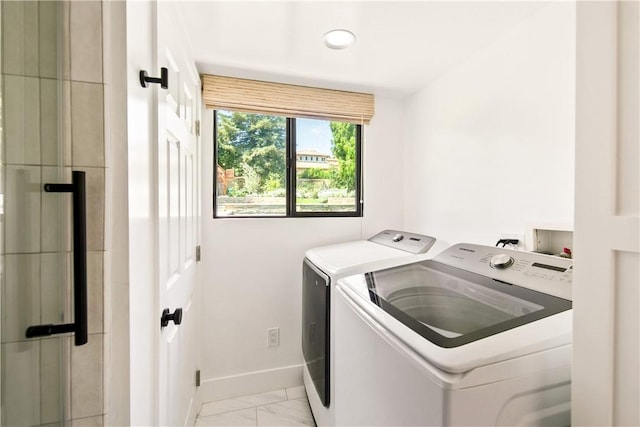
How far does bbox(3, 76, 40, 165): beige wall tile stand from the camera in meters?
0.60

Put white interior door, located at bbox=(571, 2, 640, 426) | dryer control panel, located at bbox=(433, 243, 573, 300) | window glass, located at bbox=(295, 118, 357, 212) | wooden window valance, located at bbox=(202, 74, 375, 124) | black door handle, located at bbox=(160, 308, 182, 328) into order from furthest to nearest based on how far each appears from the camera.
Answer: window glass, located at bbox=(295, 118, 357, 212) < wooden window valance, located at bbox=(202, 74, 375, 124) < black door handle, located at bbox=(160, 308, 182, 328) < dryer control panel, located at bbox=(433, 243, 573, 300) < white interior door, located at bbox=(571, 2, 640, 426)

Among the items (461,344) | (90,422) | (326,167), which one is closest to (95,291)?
(90,422)

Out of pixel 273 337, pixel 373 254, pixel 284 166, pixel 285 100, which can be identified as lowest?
pixel 273 337

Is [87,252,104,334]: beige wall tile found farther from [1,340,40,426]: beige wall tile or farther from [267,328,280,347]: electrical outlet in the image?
[267,328,280,347]: electrical outlet

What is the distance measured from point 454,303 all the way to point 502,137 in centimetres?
103

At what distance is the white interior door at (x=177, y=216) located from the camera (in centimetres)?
98

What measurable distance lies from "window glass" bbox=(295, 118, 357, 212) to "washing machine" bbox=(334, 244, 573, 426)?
1083 millimetres

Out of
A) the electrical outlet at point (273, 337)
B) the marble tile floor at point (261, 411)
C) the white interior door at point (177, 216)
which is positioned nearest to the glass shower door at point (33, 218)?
the white interior door at point (177, 216)

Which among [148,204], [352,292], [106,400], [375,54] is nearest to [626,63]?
[352,292]

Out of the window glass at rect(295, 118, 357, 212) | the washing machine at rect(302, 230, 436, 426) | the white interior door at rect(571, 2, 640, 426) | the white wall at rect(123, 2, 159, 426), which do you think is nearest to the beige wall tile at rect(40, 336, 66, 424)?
the white wall at rect(123, 2, 159, 426)

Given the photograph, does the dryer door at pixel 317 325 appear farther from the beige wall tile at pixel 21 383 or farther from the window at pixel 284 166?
the beige wall tile at pixel 21 383

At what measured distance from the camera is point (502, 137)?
1.51 metres

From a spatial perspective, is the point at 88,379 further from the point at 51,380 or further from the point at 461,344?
the point at 461,344

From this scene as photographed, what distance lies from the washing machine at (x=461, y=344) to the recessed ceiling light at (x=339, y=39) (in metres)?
1.21
